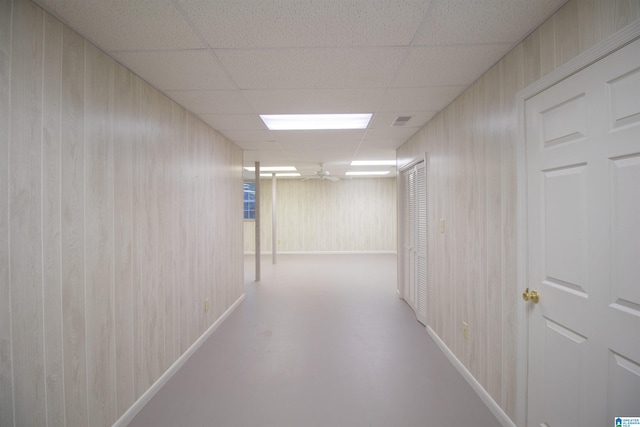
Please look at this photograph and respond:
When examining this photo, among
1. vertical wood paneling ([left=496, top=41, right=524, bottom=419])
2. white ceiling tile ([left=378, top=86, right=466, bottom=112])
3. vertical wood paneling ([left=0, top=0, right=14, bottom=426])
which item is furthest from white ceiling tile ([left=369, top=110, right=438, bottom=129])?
vertical wood paneling ([left=0, top=0, right=14, bottom=426])

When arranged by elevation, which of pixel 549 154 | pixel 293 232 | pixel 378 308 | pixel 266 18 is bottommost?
pixel 378 308

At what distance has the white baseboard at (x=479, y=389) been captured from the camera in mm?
1863

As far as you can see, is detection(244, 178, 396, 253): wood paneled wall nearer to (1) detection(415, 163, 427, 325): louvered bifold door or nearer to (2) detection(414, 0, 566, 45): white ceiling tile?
(1) detection(415, 163, 427, 325): louvered bifold door

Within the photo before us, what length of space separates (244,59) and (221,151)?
2.02m

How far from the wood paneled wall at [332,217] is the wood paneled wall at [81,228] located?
276 inches

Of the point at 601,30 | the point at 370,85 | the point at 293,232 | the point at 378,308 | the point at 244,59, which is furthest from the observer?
the point at 293,232

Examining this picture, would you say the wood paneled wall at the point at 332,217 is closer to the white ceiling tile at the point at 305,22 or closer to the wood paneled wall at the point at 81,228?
the wood paneled wall at the point at 81,228

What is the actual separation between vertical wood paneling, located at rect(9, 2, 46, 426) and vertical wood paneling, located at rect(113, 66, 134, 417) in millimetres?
491

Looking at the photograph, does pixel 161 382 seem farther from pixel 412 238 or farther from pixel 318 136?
pixel 412 238

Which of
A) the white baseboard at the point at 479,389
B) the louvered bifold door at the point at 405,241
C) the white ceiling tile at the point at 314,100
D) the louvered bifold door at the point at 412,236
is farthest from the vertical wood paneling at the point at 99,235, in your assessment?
the louvered bifold door at the point at 405,241

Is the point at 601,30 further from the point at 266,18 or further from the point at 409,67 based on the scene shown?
the point at 266,18

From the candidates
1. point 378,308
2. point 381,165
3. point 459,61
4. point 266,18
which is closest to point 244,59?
point 266,18

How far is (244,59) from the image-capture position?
184 centimetres

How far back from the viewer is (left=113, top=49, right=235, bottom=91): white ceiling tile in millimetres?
1795
